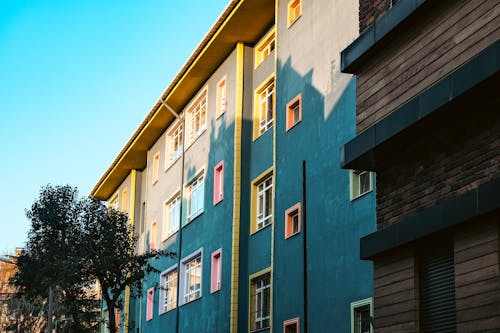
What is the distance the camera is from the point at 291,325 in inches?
1115

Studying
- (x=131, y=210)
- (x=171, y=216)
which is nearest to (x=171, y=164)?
(x=171, y=216)

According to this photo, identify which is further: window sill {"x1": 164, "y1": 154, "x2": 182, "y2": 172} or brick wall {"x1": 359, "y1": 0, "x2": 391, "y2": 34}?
window sill {"x1": 164, "y1": 154, "x2": 182, "y2": 172}

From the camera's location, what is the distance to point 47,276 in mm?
38531

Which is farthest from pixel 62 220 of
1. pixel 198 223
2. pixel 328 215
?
pixel 328 215

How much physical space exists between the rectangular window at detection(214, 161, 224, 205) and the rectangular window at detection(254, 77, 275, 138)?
286 centimetres

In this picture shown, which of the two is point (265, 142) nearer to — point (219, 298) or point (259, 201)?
point (259, 201)

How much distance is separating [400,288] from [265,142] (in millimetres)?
18896

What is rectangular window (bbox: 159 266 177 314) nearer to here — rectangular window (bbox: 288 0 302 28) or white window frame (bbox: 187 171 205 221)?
white window frame (bbox: 187 171 205 221)

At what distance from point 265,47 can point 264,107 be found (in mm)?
2500

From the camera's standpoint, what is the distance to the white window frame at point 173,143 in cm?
4428

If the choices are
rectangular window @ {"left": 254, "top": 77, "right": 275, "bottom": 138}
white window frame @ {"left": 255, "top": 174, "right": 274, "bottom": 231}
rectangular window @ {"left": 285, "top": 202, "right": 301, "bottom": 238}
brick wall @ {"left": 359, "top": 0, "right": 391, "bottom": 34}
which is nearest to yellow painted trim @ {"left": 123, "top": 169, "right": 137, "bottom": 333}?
rectangular window @ {"left": 254, "top": 77, "right": 275, "bottom": 138}

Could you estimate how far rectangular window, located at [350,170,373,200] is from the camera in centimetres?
2486

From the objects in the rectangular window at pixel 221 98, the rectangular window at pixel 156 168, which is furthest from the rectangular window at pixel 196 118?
the rectangular window at pixel 156 168

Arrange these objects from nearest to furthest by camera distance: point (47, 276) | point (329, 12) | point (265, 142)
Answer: point (329, 12), point (265, 142), point (47, 276)
